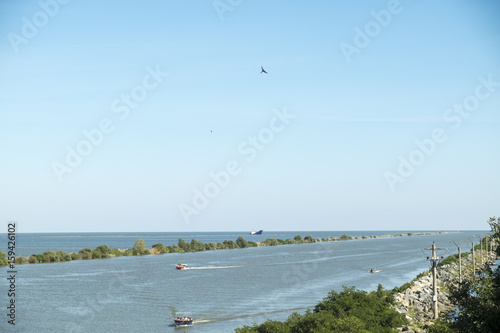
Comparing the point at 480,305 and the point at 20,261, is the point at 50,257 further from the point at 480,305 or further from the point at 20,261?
the point at 480,305

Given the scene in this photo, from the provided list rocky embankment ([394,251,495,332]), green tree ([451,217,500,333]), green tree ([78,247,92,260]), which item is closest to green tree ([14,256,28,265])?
green tree ([78,247,92,260])

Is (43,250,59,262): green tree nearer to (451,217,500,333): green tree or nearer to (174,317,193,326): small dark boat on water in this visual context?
(174,317,193,326): small dark boat on water

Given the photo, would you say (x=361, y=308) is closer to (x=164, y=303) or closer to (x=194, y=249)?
(x=164, y=303)

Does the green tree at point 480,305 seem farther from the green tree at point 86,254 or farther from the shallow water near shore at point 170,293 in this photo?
the green tree at point 86,254

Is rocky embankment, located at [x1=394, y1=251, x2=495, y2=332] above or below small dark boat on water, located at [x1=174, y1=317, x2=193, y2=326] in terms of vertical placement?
above

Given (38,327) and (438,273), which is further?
(438,273)

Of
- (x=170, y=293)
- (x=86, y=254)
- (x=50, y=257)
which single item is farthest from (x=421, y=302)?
(x=86, y=254)

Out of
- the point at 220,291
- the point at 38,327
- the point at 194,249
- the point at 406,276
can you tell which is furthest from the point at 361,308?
the point at 194,249

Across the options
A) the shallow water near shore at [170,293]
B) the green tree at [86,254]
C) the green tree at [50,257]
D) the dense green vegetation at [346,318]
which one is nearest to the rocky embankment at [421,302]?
the dense green vegetation at [346,318]
